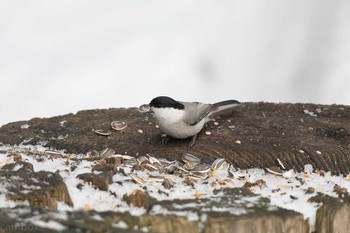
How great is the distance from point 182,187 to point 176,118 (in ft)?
3.89

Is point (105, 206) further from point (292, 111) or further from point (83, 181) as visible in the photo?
point (292, 111)

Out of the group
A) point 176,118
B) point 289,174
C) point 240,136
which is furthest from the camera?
point 176,118

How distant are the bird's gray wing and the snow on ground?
0.64 meters

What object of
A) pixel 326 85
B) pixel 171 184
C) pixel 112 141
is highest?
pixel 326 85

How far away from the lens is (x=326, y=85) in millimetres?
8586

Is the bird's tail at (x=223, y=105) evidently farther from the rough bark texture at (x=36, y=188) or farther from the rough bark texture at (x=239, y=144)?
the rough bark texture at (x=36, y=188)

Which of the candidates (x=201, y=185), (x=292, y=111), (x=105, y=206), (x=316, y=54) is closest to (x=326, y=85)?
(x=316, y=54)

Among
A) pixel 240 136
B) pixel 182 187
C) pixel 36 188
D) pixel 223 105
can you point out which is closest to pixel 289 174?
pixel 240 136

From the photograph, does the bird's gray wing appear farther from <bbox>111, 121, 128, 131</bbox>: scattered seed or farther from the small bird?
<bbox>111, 121, 128, 131</bbox>: scattered seed

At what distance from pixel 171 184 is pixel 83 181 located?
42cm

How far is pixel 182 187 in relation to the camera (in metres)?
3.24

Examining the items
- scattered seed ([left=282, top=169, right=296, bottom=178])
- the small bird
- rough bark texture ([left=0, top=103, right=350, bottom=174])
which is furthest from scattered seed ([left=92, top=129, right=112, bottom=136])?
scattered seed ([left=282, top=169, right=296, bottom=178])

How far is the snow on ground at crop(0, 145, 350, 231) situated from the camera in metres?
2.85

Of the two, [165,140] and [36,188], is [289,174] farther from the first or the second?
[36,188]
